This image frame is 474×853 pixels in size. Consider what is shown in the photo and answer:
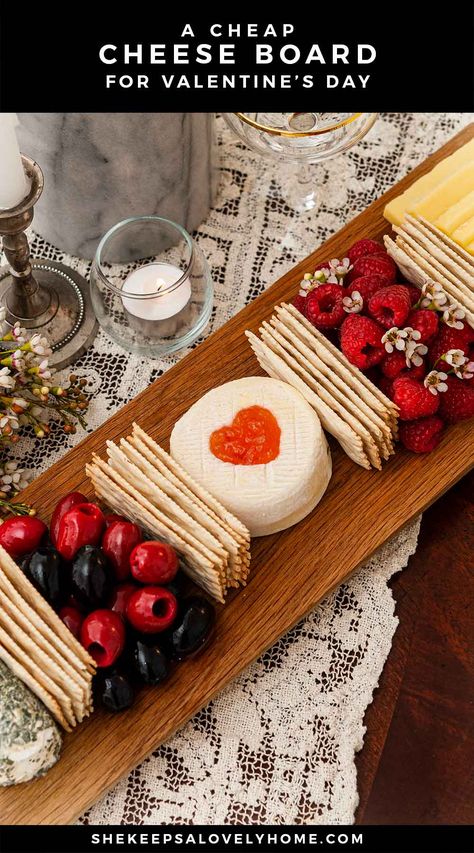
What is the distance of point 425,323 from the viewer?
250 cm

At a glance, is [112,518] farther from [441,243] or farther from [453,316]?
[441,243]

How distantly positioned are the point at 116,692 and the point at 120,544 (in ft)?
1.06

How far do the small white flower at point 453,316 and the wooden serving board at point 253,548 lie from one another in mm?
266

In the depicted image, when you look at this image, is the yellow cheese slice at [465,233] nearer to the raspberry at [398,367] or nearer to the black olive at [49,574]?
the raspberry at [398,367]

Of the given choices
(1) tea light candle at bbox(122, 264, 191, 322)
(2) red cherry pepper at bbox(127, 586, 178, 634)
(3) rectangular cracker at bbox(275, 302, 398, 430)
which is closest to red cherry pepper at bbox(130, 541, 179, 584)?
(2) red cherry pepper at bbox(127, 586, 178, 634)

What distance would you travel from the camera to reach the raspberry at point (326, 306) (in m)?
2.57

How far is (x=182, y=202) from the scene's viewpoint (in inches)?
116

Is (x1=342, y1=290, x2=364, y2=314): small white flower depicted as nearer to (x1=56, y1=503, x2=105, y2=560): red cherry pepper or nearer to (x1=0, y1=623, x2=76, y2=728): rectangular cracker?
(x1=56, y1=503, x2=105, y2=560): red cherry pepper

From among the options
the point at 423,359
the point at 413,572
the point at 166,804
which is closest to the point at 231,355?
the point at 423,359

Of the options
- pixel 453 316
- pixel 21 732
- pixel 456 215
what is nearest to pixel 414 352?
pixel 453 316

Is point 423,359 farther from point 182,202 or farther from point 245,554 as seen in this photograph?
point 182,202

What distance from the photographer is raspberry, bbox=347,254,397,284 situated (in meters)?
2.62

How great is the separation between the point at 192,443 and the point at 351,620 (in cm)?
59
